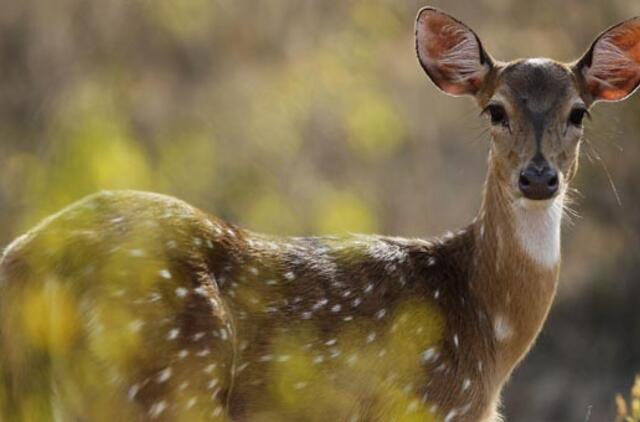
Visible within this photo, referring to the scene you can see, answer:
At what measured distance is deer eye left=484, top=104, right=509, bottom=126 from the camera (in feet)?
28.7

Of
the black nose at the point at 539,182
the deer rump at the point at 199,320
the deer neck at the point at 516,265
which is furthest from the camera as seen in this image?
the deer neck at the point at 516,265

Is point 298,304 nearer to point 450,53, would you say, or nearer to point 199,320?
point 199,320

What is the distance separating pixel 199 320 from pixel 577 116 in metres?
2.50

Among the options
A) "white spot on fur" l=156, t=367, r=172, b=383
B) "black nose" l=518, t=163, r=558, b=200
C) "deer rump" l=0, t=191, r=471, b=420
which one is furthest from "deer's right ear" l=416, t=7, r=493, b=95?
"white spot on fur" l=156, t=367, r=172, b=383

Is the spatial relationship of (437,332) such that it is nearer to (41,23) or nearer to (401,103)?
(401,103)

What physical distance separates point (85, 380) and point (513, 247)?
2.69 meters

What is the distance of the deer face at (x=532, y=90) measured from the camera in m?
8.52

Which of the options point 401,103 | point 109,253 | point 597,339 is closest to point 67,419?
point 109,253

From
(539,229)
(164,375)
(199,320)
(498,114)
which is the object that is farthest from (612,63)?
(164,375)

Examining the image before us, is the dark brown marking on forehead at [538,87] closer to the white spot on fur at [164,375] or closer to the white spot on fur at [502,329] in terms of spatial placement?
the white spot on fur at [502,329]

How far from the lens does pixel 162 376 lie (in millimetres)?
7250

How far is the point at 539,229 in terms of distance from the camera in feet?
28.8

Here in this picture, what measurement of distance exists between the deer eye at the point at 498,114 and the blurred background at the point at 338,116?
11.9 feet

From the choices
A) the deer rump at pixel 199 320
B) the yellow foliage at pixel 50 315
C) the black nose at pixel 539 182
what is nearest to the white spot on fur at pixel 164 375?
the deer rump at pixel 199 320
